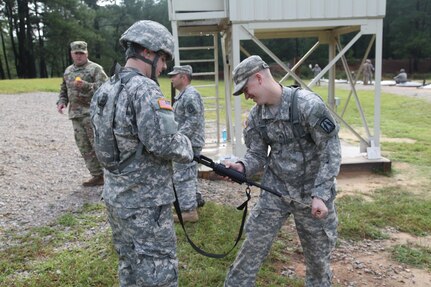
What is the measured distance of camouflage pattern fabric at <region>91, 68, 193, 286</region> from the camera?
2.34 m

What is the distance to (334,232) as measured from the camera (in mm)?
2861

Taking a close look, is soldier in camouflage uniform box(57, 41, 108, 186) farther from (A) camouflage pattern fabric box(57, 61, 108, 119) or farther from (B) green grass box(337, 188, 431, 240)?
(B) green grass box(337, 188, 431, 240)

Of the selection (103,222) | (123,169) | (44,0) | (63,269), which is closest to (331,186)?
(123,169)

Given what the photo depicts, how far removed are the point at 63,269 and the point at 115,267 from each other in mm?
476

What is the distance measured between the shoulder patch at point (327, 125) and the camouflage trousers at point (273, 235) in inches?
21.8

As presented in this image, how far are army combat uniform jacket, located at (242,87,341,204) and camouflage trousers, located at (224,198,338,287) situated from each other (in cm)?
10

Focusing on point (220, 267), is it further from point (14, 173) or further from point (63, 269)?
point (14, 173)

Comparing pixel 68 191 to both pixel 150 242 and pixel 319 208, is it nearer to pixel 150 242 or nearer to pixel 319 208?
pixel 150 242

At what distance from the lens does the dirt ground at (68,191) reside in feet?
12.7

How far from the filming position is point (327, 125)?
2.61m

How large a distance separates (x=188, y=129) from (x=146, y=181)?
2.36 metres

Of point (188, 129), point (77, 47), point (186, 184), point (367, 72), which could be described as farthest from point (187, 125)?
point (367, 72)

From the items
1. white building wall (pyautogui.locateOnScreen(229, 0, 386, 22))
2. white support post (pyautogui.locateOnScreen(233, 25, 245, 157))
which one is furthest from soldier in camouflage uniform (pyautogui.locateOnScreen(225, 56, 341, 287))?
white building wall (pyautogui.locateOnScreen(229, 0, 386, 22))

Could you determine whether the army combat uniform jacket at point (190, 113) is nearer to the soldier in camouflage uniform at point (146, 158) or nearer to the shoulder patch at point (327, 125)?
the soldier in camouflage uniform at point (146, 158)
